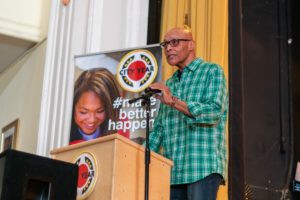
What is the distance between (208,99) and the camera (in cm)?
246

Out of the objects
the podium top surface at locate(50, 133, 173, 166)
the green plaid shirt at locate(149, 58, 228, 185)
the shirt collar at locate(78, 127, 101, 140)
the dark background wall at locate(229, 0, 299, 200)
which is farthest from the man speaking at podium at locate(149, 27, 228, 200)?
the dark background wall at locate(229, 0, 299, 200)

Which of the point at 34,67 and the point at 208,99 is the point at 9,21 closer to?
the point at 34,67

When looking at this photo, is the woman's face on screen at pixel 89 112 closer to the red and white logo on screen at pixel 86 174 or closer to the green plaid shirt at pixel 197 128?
the green plaid shirt at pixel 197 128

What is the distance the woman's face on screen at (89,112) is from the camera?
3.41 metres

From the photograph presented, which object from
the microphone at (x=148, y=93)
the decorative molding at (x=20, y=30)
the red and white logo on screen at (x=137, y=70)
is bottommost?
the microphone at (x=148, y=93)

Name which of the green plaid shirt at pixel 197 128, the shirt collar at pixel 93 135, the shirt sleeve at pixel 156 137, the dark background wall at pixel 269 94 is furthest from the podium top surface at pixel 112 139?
the dark background wall at pixel 269 94

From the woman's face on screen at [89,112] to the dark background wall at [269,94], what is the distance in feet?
4.14

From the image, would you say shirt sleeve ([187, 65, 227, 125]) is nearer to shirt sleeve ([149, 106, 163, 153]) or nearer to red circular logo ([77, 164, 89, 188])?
shirt sleeve ([149, 106, 163, 153])

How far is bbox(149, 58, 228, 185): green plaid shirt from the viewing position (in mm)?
2404

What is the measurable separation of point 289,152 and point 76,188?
296cm

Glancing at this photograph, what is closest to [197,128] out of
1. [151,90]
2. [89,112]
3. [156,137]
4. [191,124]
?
[191,124]

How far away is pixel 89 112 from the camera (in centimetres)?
344

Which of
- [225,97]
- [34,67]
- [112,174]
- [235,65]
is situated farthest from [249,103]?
[112,174]

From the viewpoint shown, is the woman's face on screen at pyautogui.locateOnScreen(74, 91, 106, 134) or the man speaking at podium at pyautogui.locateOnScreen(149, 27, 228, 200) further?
the woman's face on screen at pyautogui.locateOnScreen(74, 91, 106, 134)
